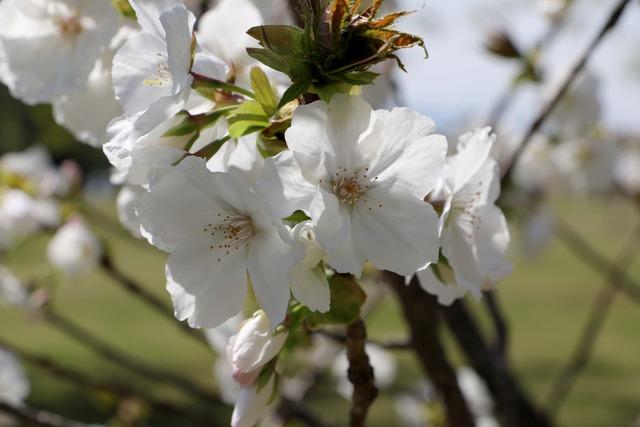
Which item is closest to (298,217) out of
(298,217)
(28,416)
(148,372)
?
(298,217)

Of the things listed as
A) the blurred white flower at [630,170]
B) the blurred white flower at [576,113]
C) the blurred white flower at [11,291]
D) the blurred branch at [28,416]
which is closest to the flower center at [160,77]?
the blurred branch at [28,416]

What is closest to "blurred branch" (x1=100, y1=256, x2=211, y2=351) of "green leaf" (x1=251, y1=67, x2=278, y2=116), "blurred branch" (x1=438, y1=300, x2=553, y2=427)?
"blurred branch" (x1=438, y1=300, x2=553, y2=427)

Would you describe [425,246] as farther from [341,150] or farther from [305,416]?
[305,416]

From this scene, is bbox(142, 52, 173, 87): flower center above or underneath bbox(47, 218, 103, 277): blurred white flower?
above

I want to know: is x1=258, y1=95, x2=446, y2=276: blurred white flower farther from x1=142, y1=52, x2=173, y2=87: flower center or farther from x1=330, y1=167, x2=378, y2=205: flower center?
x1=142, y1=52, x2=173, y2=87: flower center

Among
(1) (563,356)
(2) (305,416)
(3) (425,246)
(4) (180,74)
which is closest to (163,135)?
(4) (180,74)

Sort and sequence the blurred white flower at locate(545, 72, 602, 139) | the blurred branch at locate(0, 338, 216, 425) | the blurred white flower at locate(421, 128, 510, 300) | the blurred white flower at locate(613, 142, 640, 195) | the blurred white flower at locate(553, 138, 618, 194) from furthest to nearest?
1. the blurred white flower at locate(613, 142, 640, 195)
2. the blurred white flower at locate(553, 138, 618, 194)
3. the blurred white flower at locate(545, 72, 602, 139)
4. the blurred branch at locate(0, 338, 216, 425)
5. the blurred white flower at locate(421, 128, 510, 300)
